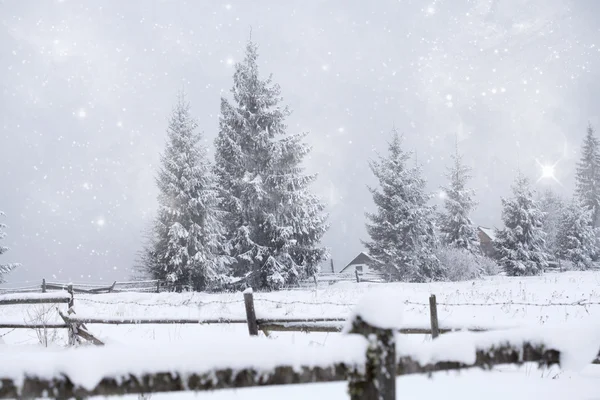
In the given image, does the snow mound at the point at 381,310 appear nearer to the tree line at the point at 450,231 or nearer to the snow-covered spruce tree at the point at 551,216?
the tree line at the point at 450,231

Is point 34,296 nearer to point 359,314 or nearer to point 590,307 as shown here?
point 359,314

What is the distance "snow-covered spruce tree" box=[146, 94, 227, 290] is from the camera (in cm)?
2072

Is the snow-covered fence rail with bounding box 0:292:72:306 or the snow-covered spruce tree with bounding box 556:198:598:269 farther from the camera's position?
the snow-covered spruce tree with bounding box 556:198:598:269

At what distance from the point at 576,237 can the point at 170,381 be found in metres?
41.8

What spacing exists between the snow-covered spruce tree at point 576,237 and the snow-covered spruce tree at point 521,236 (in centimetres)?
566

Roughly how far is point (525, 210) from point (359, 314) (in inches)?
1299

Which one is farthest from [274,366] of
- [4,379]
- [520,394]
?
[520,394]

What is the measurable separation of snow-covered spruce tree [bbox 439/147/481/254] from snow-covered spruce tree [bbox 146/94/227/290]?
60.9ft

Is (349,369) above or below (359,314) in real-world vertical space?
below

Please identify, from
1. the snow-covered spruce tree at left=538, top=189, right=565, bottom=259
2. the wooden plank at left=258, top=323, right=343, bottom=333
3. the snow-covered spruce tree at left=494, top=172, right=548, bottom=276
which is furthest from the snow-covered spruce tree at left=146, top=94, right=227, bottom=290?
the snow-covered spruce tree at left=538, top=189, right=565, bottom=259

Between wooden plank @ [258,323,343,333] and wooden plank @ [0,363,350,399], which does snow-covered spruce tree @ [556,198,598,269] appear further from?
wooden plank @ [0,363,350,399]

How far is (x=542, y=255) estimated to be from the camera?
29.0m

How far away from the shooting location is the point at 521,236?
29.5 meters

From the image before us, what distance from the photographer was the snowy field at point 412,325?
3873mm
